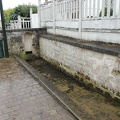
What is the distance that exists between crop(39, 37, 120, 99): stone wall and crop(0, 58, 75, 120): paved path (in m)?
1.54

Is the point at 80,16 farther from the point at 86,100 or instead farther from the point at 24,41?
the point at 24,41

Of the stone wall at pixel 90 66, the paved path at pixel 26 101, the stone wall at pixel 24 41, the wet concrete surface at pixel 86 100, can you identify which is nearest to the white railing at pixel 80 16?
the stone wall at pixel 90 66

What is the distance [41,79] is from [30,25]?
8375 millimetres

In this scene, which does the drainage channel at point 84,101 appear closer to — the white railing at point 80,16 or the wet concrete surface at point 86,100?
the wet concrete surface at point 86,100

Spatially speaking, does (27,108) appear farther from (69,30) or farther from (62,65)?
(69,30)

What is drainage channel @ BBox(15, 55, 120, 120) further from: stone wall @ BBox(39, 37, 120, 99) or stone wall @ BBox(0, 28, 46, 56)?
stone wall @ BBox(0, 28, 46, 56)

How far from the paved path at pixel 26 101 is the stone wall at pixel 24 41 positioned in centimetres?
329

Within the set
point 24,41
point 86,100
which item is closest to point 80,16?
point 86,100

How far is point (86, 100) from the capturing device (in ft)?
14.3

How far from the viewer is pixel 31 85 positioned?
14.9 feet

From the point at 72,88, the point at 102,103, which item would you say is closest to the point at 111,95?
the point at 102,103

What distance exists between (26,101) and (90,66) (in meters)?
2.22

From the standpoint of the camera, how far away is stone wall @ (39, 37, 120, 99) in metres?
4.02

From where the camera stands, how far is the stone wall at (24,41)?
8.30 metres
